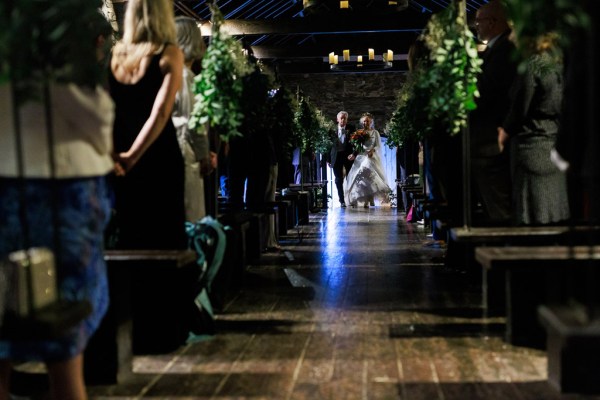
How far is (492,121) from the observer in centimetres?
557

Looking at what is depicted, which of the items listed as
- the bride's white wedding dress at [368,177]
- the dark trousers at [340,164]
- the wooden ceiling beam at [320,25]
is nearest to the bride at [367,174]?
the bride's white wedding dress at [368,177]

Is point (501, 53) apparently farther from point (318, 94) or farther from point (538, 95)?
point (318, 94)

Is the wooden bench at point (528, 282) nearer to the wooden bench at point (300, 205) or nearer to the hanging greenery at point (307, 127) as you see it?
the hanging greenery at point (307, 127)

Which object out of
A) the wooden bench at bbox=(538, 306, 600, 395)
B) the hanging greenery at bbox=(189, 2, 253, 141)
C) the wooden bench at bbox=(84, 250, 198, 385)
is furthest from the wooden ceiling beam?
the wooden bench at bbox=(538, 306, 600, 395)

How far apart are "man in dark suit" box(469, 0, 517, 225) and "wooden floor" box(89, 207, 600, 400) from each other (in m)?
0.59

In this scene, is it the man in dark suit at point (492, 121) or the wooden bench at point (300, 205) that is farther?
the wooden bench at point (300, 205)

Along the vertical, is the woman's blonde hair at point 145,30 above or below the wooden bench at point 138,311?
above

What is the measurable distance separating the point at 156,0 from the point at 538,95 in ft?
7.50

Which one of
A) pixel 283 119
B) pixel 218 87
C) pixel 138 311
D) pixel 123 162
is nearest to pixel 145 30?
pixel 123 162

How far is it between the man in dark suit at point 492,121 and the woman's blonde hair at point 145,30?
2.37 m

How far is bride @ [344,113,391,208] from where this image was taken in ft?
54.7

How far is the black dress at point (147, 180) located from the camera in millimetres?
3824

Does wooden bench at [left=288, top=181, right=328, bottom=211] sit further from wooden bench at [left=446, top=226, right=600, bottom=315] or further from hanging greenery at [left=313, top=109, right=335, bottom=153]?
wooden bench at [left=446, top=226, right=600, bottom=315]

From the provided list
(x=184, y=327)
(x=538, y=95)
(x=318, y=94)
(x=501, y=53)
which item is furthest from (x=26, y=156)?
(x=318, y=94)
